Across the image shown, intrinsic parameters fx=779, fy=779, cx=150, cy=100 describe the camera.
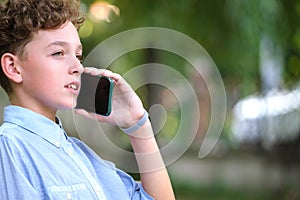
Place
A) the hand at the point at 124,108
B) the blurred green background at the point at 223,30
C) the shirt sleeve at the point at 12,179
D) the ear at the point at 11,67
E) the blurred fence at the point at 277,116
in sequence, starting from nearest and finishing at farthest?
the shirt sleeve at the point at 12,179 → the ear at the point at 11,67 → the hand at the point at 124,108 → the blurred green background at the point at 223,30 → the blurred fence at the point at 277,116

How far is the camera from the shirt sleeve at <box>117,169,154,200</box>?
1.61 metres

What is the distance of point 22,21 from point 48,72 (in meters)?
0.11

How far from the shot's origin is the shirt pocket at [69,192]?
1363 mm

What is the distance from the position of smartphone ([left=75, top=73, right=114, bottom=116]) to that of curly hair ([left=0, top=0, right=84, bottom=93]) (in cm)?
14

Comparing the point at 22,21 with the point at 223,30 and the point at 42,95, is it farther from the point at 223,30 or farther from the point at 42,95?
the point at 223,30

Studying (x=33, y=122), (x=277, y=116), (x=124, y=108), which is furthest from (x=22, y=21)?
(x=277, y=116)

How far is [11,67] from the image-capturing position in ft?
4.79

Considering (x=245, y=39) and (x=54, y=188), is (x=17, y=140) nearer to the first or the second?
(x=54, y=188)

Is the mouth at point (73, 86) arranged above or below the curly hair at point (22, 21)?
below

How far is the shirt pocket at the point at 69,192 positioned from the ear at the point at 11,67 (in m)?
0.22


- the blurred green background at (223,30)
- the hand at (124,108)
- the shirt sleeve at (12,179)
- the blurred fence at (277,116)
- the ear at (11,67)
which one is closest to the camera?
the shirt sleeve at (12,179)

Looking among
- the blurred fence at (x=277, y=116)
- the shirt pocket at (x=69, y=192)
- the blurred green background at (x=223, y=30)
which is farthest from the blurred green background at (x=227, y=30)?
the shirt pocket at (x=69, y=192)

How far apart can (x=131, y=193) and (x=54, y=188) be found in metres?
0.28

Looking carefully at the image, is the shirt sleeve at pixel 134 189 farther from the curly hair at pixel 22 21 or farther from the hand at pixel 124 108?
the curly hair at pixel 22 21
